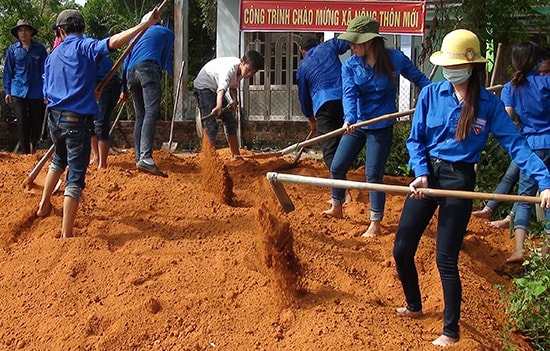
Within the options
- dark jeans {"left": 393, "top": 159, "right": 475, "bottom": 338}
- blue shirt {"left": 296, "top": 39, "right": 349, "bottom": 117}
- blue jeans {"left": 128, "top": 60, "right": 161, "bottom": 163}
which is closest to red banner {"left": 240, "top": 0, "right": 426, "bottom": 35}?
blue jeans {"left": 128, "top": 60, "right": 161, "bottom": 163}

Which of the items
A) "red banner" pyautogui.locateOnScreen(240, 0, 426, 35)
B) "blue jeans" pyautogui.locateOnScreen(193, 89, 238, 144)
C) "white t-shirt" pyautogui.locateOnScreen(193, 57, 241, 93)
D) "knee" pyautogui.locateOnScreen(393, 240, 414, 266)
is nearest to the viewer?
"knee" pyautogui.locateOnScreen(393, 240, 414, 266)

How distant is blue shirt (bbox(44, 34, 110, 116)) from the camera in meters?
5.27

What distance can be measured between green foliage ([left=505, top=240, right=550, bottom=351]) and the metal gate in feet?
29.9

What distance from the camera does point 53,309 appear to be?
14.6ft

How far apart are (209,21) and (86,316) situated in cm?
1370

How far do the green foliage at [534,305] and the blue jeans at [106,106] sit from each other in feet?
14.9

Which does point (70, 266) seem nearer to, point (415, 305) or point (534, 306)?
point (415, 305)

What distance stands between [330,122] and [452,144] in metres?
2.76

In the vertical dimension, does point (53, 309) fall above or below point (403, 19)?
below

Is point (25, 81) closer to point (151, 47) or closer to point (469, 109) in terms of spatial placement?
point (151, 47)

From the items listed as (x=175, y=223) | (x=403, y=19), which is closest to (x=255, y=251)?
(x=175, y=223)

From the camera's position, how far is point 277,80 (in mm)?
13648

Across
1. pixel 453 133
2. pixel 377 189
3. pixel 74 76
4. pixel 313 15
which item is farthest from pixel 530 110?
pixel 313 15

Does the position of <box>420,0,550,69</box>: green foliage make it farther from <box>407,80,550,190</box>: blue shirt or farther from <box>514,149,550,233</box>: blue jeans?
<box>407,80,550,190</box>: blue shirt
